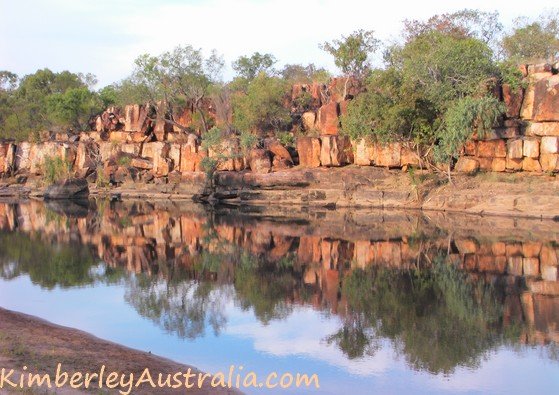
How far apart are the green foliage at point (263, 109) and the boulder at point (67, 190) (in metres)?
14.4

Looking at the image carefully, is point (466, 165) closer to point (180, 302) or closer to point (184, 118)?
point (180, 302)

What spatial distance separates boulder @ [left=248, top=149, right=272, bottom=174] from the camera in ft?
161

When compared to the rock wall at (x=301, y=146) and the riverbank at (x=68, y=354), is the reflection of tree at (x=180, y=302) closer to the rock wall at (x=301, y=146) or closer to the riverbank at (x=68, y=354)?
the riverbank at (x=68, y=354)

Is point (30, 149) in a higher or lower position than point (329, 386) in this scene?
higher

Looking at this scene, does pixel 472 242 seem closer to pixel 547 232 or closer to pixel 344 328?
pixel 547 232

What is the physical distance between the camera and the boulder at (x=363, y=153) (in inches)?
1806

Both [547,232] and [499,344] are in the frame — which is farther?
[547,232]

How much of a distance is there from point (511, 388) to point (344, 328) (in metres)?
4.43

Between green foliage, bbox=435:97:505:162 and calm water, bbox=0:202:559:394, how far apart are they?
292 inches

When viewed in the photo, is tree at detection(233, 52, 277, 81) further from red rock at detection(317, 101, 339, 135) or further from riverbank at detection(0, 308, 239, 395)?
riverbank at detection(0, 308, 239, 395)

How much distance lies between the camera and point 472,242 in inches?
1045

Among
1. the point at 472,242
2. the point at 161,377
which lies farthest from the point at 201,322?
the point at 472,242

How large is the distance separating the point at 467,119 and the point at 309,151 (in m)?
13.3

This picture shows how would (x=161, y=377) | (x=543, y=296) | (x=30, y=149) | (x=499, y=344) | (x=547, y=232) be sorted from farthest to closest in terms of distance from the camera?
(x=30, y=149) → (x=547, y=232) → (x=543, y=296) → (x=499, y=344) → (x=161, y=377)
